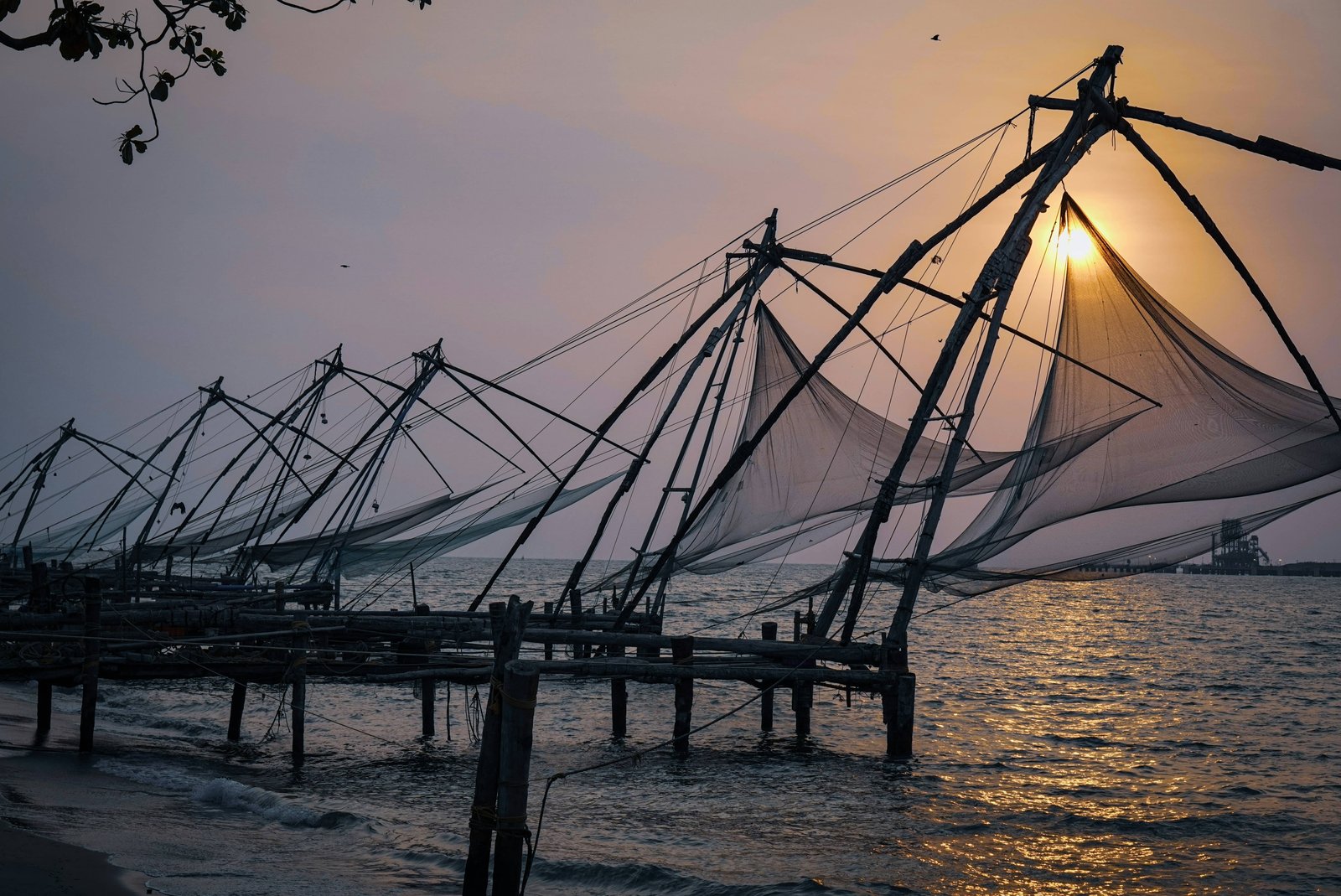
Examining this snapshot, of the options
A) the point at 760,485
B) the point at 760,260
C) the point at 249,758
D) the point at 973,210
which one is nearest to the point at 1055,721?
the point at 760,485

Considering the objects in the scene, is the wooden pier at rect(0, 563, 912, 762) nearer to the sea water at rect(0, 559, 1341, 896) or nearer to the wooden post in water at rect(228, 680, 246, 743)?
the wooden post in water at rect(228, 680, 246, 743)

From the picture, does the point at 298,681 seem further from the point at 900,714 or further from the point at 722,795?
the point at 900,714

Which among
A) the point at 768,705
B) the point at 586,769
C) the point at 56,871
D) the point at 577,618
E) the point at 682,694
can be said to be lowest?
the point at 56,871

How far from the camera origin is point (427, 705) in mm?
17625

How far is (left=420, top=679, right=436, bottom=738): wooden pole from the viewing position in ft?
56.9

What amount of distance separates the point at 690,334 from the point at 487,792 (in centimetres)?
975

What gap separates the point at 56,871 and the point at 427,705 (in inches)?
356

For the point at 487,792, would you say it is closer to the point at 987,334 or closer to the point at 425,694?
the point at 987,334

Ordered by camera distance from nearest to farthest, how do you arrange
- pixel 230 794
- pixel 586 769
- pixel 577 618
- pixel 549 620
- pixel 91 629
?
1. pixel 586 769
2. pixel 230 794
3. pixel 91 629
4. pixel 549 620
5. pixel 577 618

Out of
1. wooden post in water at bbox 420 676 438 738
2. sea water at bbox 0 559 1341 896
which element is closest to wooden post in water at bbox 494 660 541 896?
sea water at bbox 0 559 1341 896

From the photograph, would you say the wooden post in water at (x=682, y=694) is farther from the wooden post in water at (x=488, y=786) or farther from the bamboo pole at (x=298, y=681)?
the wooden post in water at (x=488, y=786)

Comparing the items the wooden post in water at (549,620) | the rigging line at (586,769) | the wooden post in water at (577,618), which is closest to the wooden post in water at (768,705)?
the wooden post in water at (577,618)

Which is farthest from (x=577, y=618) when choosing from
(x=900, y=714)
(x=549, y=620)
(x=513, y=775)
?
(x=513, y=775)

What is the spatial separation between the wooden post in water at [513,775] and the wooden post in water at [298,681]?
22.0 feet
